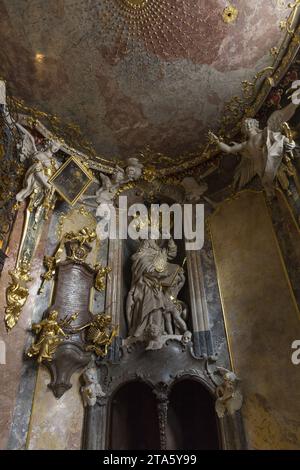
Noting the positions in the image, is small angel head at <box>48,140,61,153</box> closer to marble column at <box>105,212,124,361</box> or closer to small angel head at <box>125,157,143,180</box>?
small angel head at <box>125,157,143,180</box>

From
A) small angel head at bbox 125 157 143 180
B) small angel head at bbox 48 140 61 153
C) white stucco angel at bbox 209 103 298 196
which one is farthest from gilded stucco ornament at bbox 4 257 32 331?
white stucco angel at bbox 209 103 298 196

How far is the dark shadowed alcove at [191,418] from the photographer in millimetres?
5426

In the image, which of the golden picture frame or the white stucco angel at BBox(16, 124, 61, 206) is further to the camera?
the golden picture frame

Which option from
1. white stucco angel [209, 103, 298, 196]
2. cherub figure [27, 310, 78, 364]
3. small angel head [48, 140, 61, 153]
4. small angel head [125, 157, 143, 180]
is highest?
small angel head [125, 157, 143, 180]

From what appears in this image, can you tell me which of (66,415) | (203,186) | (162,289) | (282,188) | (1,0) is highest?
(1,0)

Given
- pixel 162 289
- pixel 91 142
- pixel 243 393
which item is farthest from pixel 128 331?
pixel 91 142

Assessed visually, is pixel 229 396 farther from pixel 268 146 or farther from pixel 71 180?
pixel 71 180

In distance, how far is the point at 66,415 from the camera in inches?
196

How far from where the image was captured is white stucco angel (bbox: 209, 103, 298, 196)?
5445 mm

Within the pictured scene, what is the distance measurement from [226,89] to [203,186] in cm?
207

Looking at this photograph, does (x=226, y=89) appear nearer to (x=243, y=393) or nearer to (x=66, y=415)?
(x=243, y=393)

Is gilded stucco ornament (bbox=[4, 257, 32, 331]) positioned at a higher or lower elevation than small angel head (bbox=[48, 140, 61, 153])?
lower

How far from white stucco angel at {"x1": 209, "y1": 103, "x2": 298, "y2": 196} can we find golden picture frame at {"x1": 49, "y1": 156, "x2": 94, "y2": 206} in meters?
2.64

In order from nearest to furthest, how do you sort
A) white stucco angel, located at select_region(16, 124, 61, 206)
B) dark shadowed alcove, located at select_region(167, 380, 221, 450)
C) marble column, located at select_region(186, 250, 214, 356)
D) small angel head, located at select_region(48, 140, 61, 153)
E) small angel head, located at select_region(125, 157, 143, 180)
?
dark shadowed alcove, located at select_region(167, 380, 221, 450) < marble column, located at select_region(186, 250, 214, 356) < white stucco angel, located at select_region(16, 124, 61, 206) < small angel head, located at select_region(48, 140, 61, 153) < small angel head, located at select_region(125, 157, 143, 180)
